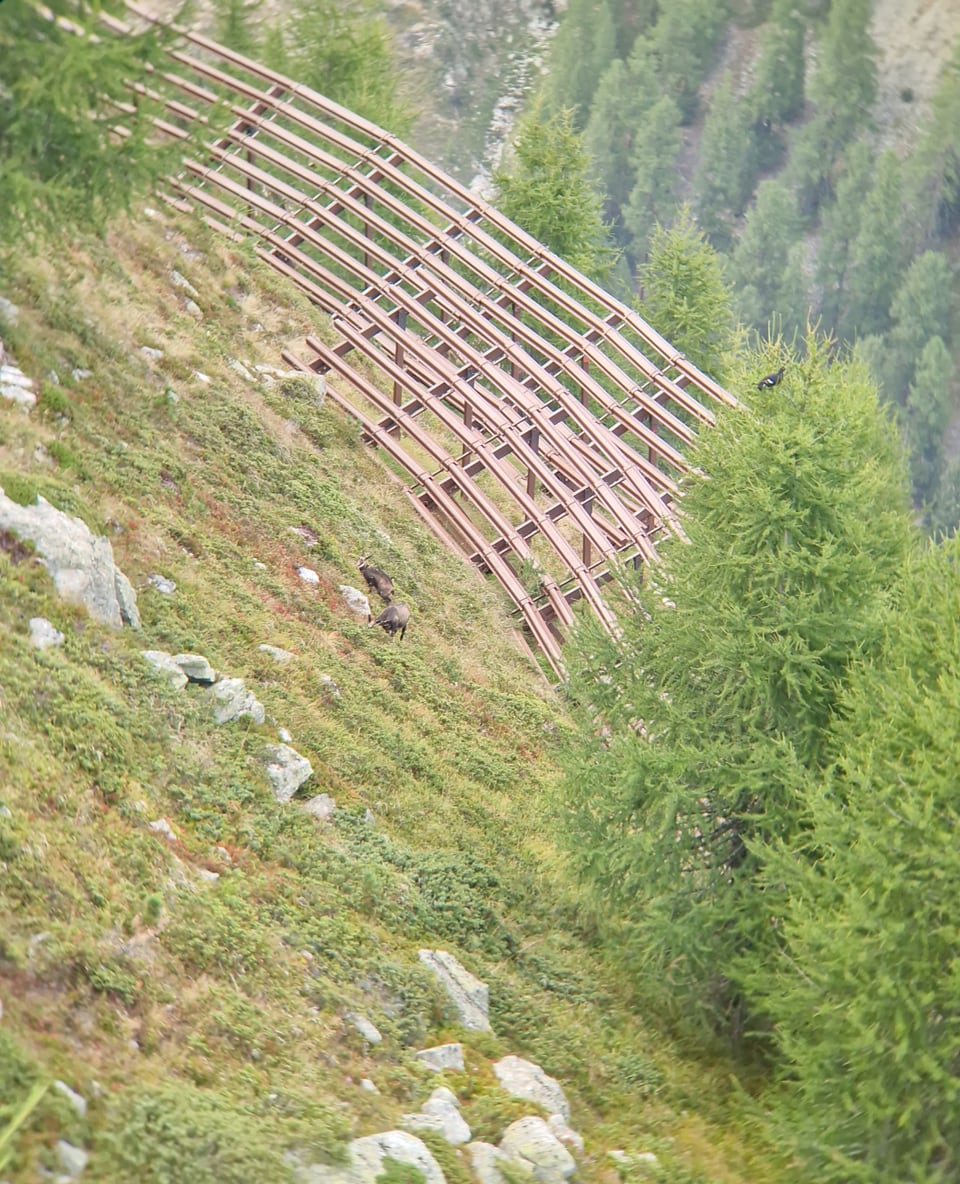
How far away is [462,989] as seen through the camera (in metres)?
15.3

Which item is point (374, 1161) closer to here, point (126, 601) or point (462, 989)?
point (462, 989)

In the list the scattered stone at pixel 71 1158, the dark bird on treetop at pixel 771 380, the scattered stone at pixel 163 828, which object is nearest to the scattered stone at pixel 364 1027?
the scattered stone at pixel 163 828

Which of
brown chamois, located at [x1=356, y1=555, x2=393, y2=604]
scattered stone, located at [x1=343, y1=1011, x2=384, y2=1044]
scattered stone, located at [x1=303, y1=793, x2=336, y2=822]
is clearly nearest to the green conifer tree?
brown chamois, located at [x1=356, y1=555, x2=393, y2=604]

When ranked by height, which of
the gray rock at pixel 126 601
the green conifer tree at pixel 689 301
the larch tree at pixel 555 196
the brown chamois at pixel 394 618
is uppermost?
the gray rock at pixel 126 601

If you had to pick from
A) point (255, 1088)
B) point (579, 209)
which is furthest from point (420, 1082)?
point (579, 209)

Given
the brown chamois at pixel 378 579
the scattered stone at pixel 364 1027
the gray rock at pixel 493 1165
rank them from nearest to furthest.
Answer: the gray rock at pixel 493 1165
the scattered stone at pixel 364 1027
the brown chamois at pixel 378 579

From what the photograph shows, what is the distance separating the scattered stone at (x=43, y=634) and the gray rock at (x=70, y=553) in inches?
21.9

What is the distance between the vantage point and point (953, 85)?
12725 cm

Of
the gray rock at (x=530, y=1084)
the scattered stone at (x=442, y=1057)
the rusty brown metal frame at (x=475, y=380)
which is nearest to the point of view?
the scattered stone at (x=442, y=1057)

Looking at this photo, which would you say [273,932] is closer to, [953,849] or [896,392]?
[953,849]

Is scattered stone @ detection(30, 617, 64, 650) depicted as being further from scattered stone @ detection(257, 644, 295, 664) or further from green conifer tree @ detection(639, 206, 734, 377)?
green conifer tree @ detection(639, 206, 734, 377)

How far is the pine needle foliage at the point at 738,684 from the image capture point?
16.4 meters

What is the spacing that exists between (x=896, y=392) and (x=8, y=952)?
112 meters

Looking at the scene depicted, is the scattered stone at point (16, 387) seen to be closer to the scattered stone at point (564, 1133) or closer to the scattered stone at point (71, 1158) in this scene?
the scattered stone at point (71, 1158)
